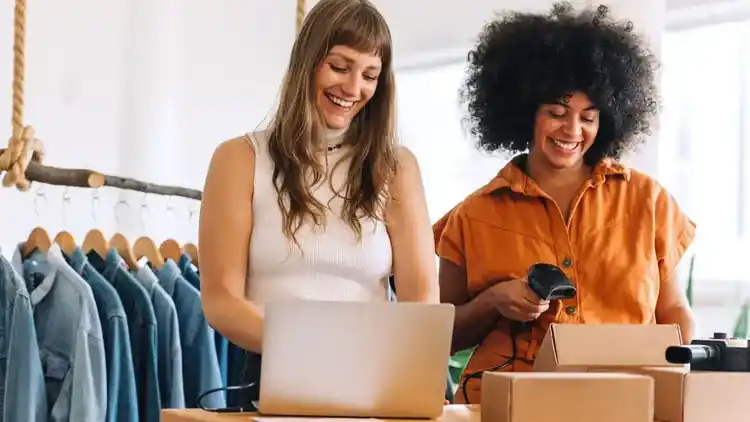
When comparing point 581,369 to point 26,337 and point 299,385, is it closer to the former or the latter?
point 299,385

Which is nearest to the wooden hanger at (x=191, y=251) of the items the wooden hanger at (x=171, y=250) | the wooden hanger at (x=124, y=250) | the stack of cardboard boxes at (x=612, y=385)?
the wooden hanger at (x=171, y=250)

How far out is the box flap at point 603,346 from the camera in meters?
1.38

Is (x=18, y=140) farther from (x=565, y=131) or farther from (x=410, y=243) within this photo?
(x=565, y=131)

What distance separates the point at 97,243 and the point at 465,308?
921mm

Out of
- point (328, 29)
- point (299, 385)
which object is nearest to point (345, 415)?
point (299, 385)

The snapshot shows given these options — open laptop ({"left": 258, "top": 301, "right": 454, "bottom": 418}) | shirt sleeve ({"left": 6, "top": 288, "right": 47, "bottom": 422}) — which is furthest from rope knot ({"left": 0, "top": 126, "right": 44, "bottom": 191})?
open laptop ({"left": 258, "top": 301, "right": 454, "bottom": 418})

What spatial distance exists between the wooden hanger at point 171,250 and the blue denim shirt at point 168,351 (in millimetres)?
262

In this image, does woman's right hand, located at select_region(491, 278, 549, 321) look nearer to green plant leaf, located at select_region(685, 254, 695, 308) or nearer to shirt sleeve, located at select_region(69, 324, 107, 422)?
shirt sleeve, located at select_region(69, 324, 107, 422)

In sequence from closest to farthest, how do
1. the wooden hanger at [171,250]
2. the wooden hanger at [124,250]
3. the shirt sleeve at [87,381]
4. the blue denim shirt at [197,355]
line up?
the shirt sleeve at [87,381] → the blue denim shirt at [197,355] → the wooden hanger at [124,250] → the wooden hanger at [171,250]

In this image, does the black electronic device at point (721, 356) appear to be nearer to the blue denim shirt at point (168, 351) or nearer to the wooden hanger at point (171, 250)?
the blue denim shirt at point (168, 351)

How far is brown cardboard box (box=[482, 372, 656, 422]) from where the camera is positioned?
1149 millimetres

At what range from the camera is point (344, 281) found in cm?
151

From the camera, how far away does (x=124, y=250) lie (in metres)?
2.34

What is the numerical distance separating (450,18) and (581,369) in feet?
7.05
